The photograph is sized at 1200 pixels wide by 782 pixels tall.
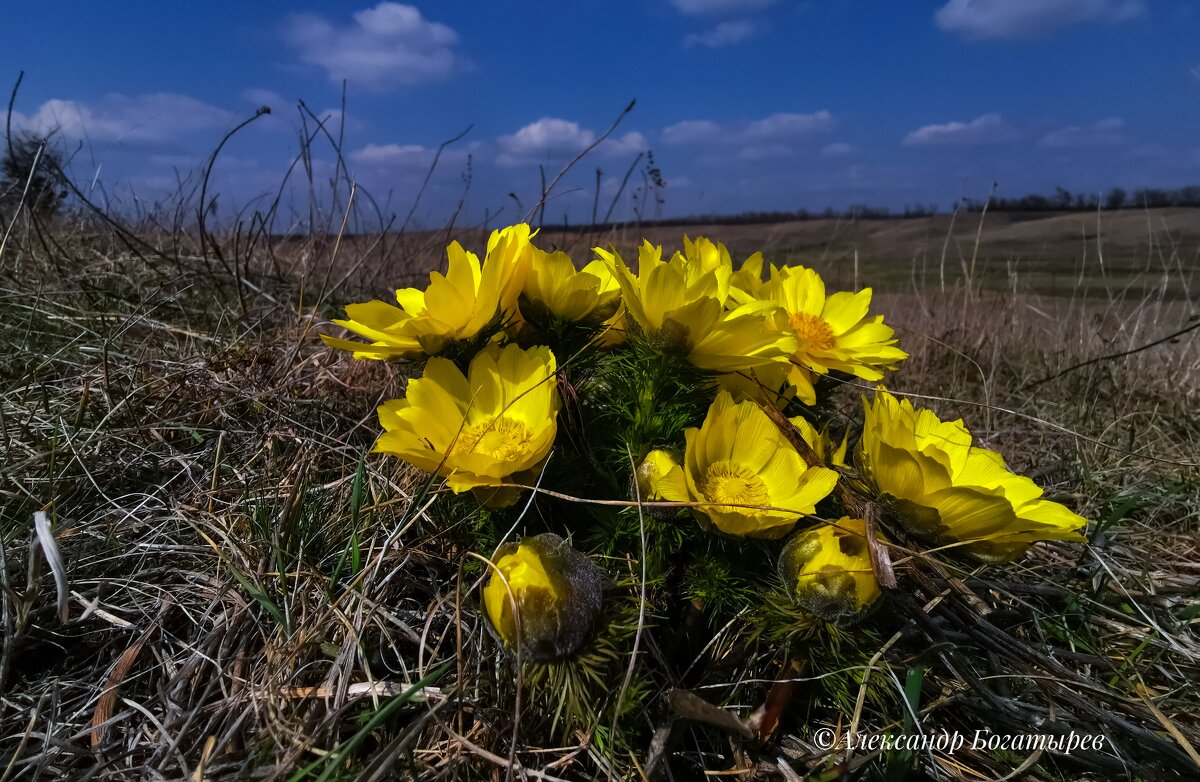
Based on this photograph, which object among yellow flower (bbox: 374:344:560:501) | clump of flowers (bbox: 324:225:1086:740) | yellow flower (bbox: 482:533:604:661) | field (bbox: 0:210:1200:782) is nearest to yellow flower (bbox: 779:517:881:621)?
clump of flowers (bbox: 324:225:1086:740)

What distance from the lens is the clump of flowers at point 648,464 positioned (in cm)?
96

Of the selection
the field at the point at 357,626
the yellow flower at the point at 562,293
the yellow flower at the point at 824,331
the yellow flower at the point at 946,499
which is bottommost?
the field at the point at 357,626

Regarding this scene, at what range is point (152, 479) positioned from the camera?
1616 mm

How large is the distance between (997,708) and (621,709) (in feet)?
2.19

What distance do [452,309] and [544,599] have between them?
0.50 m

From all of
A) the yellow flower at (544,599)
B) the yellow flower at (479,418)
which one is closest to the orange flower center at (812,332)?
the yellow flower at (479,418)

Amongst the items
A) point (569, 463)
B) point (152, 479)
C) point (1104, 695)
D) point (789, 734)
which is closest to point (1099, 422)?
point (1104, 695)

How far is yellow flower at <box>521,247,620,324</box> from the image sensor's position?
1.20m

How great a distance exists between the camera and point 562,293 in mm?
1222

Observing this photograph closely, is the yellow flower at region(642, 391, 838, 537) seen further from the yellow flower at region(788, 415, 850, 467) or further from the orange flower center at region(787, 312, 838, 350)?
the orange flower center at region(787, 312, 838, 350)

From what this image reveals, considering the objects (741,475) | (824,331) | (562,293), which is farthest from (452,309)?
(824,331)

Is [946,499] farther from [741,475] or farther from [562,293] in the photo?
[562,293]

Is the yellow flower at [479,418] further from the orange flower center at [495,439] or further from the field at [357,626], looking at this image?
the field at [357,626]

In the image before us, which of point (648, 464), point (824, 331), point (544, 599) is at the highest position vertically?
point (824, 331)
